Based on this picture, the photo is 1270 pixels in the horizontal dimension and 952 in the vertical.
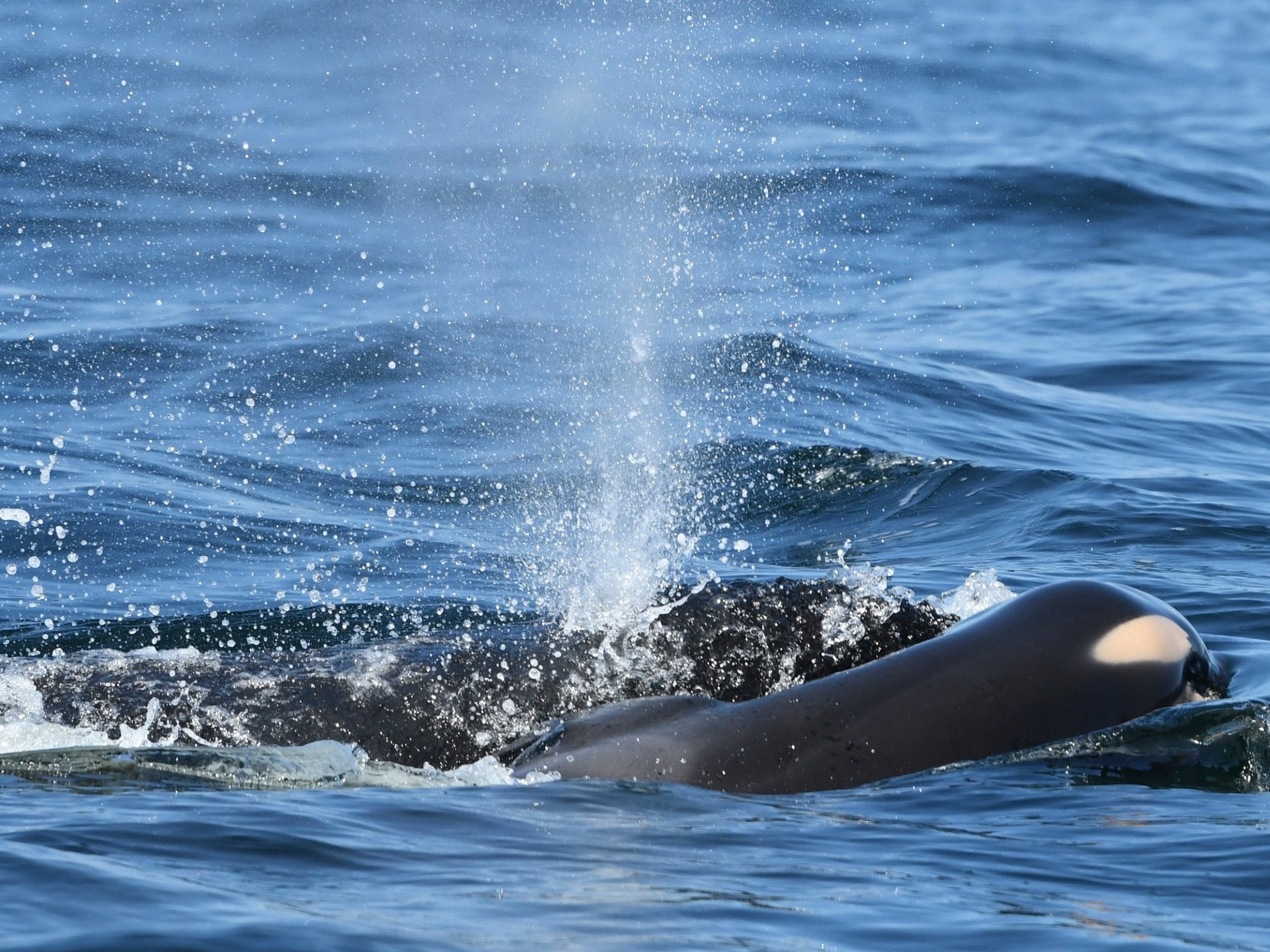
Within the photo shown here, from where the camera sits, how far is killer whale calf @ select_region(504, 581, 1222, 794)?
6379 millimetres

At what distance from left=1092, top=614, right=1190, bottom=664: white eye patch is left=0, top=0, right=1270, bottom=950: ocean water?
0.90 feet

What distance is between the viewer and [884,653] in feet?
23.8

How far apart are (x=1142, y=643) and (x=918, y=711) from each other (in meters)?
0.94

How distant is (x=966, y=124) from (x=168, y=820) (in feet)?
87.9

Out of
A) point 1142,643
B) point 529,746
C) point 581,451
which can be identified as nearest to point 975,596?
point 1142,643

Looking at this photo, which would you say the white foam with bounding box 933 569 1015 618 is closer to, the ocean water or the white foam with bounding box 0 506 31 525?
the ocean water

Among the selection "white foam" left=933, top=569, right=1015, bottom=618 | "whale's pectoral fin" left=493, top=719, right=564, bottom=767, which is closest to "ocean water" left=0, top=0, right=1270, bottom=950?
Result: "white foam" left=933, top=569, right=1015, bottom=618

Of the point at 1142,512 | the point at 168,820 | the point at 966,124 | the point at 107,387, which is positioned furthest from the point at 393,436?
the point at 966,124

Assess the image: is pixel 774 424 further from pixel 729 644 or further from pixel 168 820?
pixel 168 820

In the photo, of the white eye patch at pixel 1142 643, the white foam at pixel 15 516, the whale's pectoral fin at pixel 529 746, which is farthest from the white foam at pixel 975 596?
the white foam at pixel 15 516

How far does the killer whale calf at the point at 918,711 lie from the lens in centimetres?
638

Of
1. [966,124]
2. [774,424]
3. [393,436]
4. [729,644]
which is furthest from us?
[966,124]

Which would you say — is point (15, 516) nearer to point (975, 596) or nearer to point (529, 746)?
point (529, 746)

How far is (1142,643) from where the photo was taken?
6.73 meters
